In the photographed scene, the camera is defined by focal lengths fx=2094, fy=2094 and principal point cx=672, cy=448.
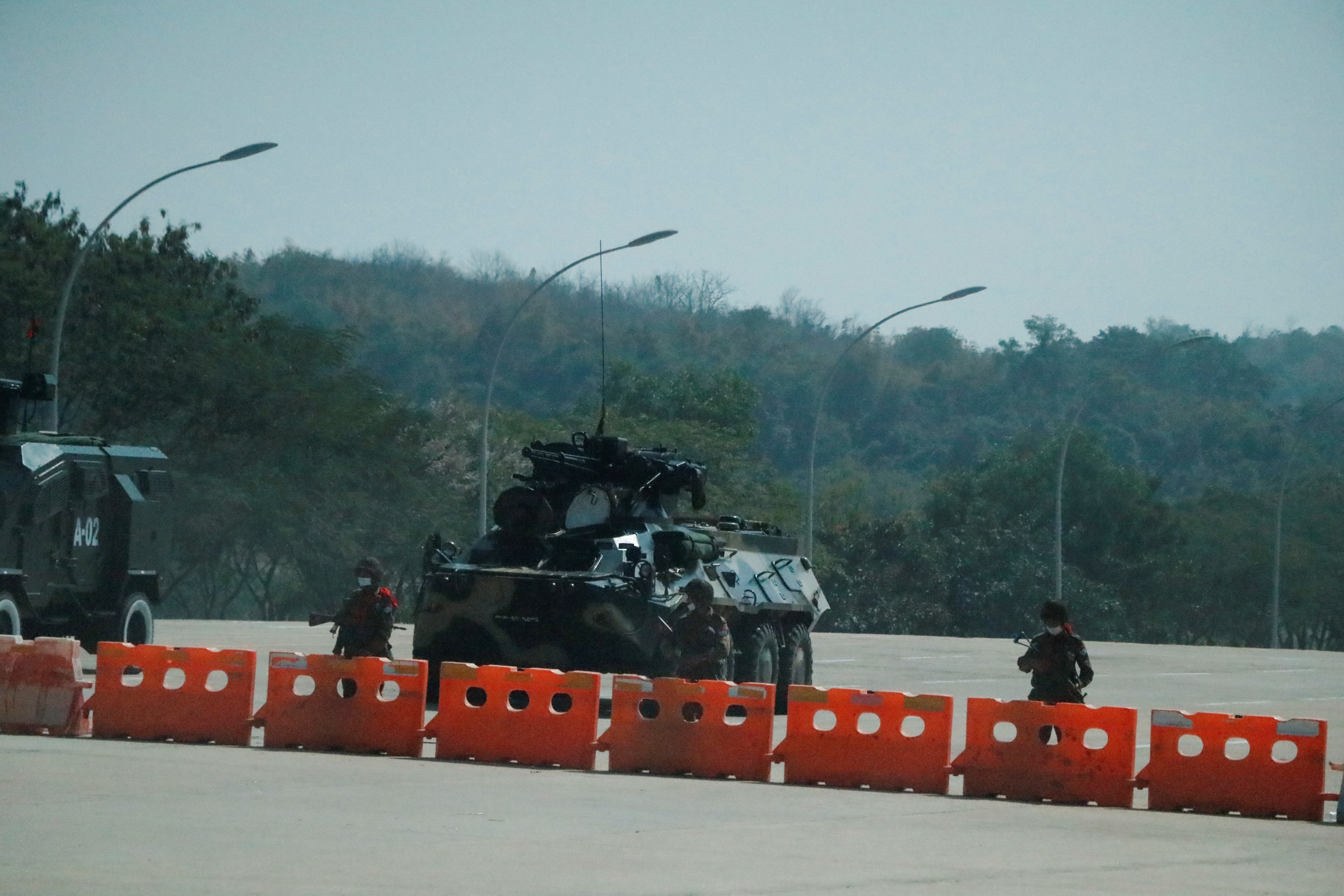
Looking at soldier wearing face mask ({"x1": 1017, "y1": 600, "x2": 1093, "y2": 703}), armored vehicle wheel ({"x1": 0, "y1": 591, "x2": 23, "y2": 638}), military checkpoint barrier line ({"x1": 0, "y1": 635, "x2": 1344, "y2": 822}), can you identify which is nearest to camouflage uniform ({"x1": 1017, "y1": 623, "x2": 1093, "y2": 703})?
soldier wearing face mask ({"x1": 1017, "y1": 600, "x2": 1093, "y2": 703})

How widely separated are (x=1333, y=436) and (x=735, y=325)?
5387cm

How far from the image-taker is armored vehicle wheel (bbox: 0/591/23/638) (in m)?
20.2

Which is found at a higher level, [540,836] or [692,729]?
[692,729]

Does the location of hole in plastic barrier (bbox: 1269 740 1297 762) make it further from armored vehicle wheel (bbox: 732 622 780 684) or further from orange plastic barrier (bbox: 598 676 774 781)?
armored vehicle wheel (bbox: 732 622 780 684)

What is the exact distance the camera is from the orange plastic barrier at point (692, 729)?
14.4 m

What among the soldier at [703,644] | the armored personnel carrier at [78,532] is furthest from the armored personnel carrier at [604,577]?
the armored personnel carrier at [78,532]

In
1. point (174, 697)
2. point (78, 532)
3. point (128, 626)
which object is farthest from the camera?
point (128, 626)

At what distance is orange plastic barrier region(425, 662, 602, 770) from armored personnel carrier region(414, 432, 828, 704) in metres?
4.56

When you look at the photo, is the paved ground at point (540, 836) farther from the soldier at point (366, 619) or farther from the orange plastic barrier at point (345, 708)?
the soldier at point (366, 619)

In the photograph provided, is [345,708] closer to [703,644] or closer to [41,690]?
[41,690]

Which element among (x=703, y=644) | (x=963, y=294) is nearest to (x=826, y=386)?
(x=963, y=294)

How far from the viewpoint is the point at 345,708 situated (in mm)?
15234

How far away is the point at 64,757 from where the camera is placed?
45.9 feet

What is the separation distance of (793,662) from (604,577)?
142 inches
